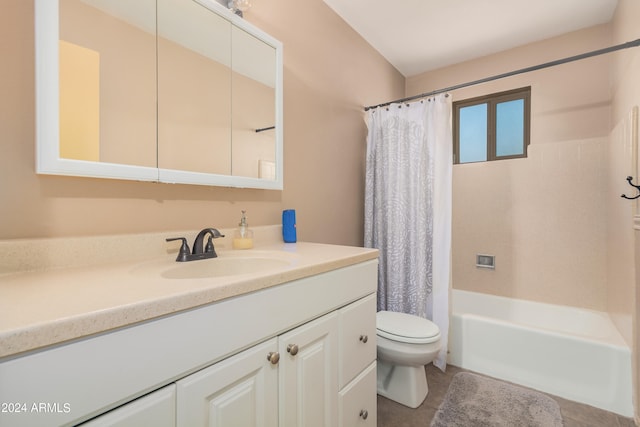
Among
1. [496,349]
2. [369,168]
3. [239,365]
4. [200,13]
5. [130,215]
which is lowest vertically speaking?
[496,349]

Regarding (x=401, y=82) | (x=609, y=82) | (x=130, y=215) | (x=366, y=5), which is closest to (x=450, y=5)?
(x=366, y=5)

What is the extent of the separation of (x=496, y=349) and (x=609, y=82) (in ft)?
7.02

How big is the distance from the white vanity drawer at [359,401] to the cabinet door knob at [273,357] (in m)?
0.44

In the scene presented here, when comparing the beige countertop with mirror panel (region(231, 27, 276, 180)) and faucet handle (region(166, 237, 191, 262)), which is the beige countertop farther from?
mirror panel (region(231, 27, 276, 180))

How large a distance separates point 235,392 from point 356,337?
587mm

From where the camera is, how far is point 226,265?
1.17m

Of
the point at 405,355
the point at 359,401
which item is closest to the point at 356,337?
the point at 359,401

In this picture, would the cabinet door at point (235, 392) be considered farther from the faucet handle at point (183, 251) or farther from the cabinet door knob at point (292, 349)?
the faucet handle at point (183, 251)

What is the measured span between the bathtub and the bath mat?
0.12m

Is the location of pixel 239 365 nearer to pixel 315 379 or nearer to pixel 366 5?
pixel 315 379

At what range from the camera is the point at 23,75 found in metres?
0.83

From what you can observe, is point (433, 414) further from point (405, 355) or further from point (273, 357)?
point (273, 357)

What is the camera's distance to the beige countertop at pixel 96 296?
1.48ft

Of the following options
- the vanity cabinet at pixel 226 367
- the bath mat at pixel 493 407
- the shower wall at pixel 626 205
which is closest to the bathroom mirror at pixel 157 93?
the vanity cabinet at pixel 226 367
